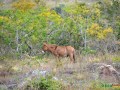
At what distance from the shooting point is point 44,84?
14.1 meters

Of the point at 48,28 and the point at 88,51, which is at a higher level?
the point at 48,28

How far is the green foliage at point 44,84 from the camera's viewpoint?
13.9m

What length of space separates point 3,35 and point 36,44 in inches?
91.4

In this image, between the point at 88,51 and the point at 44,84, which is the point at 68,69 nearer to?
the point at 44,84

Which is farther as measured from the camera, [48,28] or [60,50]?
[48,28]

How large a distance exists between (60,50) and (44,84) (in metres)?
9.17

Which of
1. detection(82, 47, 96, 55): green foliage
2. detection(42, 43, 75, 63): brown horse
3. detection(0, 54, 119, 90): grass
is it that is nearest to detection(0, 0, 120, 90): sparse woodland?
detection(82, 47, 96, 55): green foliage

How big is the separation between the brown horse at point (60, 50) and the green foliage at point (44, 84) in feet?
28.8

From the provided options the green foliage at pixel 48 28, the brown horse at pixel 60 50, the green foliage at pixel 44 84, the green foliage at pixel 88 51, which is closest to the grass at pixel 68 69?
the brown horse at pixel 60 50

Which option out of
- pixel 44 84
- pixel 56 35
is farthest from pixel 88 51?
pixel 44 84

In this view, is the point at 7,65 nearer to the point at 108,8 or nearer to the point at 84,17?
the point at 84,17

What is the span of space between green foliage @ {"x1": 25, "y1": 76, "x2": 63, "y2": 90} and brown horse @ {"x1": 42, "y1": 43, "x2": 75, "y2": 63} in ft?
28.8

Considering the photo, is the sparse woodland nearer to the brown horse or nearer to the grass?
the grass

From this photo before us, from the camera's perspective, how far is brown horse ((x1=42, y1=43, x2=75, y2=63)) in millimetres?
22983
